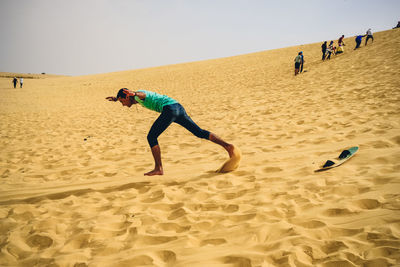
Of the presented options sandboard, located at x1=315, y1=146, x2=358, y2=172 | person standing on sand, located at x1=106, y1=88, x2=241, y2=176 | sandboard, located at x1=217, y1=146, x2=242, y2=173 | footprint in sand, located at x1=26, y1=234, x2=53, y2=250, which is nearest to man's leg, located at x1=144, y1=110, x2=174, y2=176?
person standing on sand, located at x1=106, y1=88, x2=241, y2=176

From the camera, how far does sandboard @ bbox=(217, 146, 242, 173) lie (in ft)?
11.7

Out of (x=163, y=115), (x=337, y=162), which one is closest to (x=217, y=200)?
(x=163, y=115)

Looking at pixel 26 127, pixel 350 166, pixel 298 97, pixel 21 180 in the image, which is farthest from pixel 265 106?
pixel 26 127

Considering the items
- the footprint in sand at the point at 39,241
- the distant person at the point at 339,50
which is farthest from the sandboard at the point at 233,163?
the distant person at the point at 339,50

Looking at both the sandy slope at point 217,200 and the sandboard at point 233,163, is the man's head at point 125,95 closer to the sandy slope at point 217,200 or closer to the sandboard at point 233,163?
the sandy slope at point 217,200

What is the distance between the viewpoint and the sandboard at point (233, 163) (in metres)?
3.56

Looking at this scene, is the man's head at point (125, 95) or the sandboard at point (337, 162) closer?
the sandboard at point (337, 162)

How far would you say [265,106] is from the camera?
8.73m

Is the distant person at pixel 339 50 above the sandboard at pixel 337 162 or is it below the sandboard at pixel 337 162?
above

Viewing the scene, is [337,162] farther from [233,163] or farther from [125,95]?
[125,95]

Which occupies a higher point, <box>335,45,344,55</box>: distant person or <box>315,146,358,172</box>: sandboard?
<box>335,45,344,55</box>: distant person

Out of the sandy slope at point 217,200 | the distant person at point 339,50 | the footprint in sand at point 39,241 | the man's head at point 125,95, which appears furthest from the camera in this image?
the distant person at point 339,50

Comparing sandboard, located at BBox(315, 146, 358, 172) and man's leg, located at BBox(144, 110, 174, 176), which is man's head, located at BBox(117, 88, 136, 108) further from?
sandboard, located at BBox(315, 146, 358, 172)

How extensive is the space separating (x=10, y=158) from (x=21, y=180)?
6.39 ft
